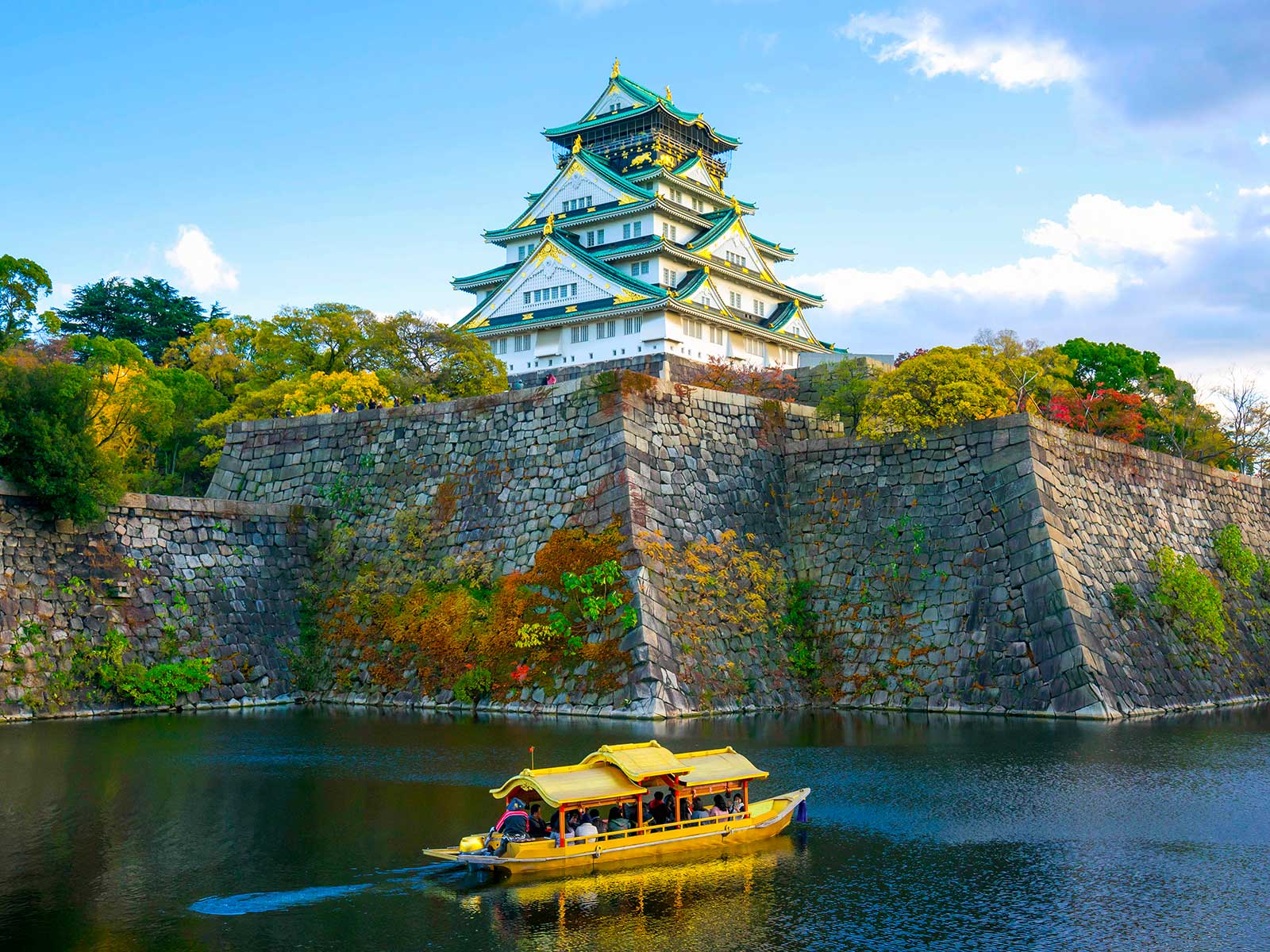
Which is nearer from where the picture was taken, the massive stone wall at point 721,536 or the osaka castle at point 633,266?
the massive stone wall at point 721,536

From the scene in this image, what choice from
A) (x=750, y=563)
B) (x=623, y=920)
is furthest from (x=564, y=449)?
(x=623, y=920)

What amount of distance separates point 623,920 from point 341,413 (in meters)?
23.7

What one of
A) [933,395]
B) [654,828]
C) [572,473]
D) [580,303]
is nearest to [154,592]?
[572,473]

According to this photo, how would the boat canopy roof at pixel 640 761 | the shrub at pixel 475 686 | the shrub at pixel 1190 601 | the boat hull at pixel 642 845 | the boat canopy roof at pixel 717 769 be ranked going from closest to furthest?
the boat hull at pixel 642 845 < the boat canopy roof at pixel 640 761 < the boat canopy roof at pixel 717 769 < the shrub at pixel 475 686 < the shrub at pixel 1190 601

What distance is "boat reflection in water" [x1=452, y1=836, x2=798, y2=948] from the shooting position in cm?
1174

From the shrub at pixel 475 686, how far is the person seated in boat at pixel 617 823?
1246 cm

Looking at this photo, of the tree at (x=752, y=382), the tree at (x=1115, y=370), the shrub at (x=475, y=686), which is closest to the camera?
the shrub at (x=475, y=686)

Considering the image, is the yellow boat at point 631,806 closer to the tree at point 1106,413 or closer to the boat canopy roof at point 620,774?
the boat canopy roof at point 620,774

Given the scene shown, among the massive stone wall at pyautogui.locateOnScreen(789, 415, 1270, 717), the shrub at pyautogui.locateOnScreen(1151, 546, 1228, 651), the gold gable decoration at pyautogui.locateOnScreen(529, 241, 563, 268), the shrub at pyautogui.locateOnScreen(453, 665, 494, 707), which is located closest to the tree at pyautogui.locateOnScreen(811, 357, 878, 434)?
the massive stone wall at pyautogui.locateOnScreen(789, 415, 1270, 717)

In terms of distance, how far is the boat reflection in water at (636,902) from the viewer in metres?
11.7

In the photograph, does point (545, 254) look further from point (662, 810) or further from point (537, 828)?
point (537, 828)

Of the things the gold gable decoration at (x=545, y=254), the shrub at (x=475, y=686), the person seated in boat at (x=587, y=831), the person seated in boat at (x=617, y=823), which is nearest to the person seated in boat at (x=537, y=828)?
the person seated in boat at (x=587, y=831)

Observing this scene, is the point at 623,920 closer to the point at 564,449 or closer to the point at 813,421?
the point at 564,449

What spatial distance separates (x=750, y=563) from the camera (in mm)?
29094
